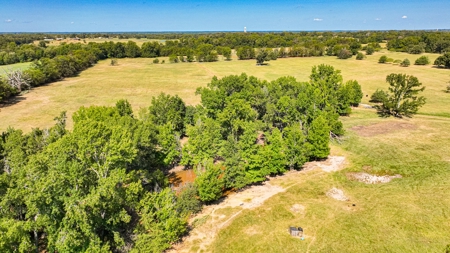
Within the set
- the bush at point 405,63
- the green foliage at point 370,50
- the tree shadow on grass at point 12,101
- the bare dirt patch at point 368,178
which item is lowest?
the bare dirt patch at point 368,178

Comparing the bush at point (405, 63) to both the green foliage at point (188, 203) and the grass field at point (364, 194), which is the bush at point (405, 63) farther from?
the green foliage at point (188, 203)

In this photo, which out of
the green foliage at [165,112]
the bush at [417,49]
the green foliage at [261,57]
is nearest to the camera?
the green foliage at [165,112]

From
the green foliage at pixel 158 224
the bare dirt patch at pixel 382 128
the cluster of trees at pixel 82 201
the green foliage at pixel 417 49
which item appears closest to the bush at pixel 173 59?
the bare dirt patch at pixel 382 128

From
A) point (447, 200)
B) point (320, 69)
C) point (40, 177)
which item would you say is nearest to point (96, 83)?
point (320, 69)

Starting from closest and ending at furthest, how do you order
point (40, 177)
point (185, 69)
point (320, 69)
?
point (40, 177), point (320, 69), point (185, 69)

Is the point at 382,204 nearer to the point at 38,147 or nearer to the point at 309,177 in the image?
the point at 309,177

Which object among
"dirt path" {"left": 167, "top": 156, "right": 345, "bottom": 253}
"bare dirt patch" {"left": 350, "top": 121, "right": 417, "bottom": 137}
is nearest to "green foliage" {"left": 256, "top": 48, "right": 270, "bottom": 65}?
"bare dirt patch" {"left": 350, "top": 121, "right": 417, "bottom": 137}

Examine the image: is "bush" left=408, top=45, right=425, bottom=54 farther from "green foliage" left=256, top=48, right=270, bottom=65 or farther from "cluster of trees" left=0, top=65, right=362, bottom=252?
"cluster of trees" left=0, top=65, right=362, bottom=252

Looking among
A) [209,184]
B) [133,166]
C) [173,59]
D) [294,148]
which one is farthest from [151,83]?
[209,184]
